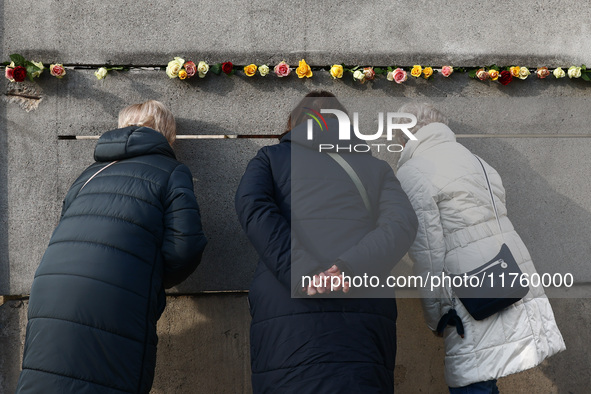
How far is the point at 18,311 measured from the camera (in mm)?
3400

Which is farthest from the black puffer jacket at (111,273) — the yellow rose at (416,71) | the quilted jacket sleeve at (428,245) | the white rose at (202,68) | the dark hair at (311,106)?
the yellow rose at (416,71)

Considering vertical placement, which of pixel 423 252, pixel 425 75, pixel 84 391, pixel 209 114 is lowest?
pixel 84 391

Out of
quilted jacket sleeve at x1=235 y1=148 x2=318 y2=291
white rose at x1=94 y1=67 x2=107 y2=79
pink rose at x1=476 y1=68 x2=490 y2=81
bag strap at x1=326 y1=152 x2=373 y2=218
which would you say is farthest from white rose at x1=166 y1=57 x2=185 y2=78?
pink rose at x1=476 y1=68 x2=490 y2=81

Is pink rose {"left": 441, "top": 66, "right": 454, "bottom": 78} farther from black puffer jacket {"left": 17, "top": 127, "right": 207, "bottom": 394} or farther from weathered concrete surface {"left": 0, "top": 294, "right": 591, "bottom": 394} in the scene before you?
black puffer jacket {"left": 17, "top": 127, "right": 207, "bottom": 394}

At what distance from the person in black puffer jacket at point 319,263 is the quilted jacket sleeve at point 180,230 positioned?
30cm

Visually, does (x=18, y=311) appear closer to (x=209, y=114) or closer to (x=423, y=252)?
(x=209, y=114)

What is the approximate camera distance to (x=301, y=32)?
360cm

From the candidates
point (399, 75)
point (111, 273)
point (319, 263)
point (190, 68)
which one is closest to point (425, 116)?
point (399, 75)

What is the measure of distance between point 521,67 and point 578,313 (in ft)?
6.06

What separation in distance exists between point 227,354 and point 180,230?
4.34 ft

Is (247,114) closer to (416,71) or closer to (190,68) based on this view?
(190,68)

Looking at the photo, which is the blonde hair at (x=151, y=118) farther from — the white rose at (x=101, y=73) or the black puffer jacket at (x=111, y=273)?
the white rose at (x=101, y=73)

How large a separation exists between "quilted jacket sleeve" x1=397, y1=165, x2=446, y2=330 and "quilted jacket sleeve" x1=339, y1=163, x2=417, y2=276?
0.28 meters

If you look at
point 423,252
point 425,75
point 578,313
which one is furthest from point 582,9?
point 423,252
